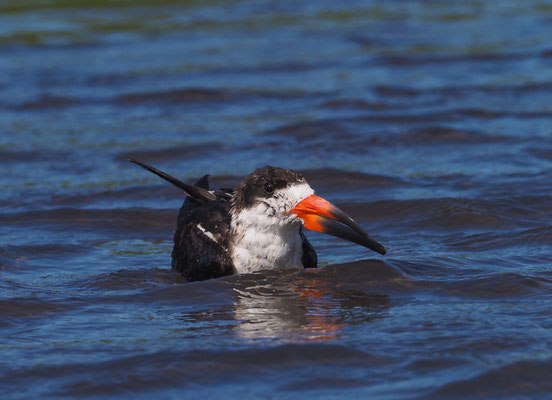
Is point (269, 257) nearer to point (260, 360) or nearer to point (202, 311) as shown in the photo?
point (202, 311)

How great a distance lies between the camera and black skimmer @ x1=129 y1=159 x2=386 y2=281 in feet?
22.7

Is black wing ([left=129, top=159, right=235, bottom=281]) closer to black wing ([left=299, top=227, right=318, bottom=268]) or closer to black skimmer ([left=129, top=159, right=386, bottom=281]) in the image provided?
black skimmer ([left=129, top=159, right=386, bottom=281])

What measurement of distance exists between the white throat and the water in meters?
0.14

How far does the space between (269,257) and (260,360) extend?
4.68 ft

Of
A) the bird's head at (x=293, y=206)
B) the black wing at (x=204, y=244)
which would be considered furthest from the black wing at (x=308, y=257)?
the black wing at (x=204, y=244)

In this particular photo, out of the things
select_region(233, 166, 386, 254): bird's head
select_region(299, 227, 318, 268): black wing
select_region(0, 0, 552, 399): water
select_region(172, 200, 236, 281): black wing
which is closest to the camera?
select_region(0, 0, 552, 399): water

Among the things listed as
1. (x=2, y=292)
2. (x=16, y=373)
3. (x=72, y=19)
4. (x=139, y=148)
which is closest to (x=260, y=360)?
(x=16, y=373)

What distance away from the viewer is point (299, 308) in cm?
661

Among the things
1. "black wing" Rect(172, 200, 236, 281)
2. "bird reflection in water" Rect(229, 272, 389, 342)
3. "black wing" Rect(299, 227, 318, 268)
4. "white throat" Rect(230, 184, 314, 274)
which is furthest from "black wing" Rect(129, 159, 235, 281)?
"black wing" Rect(299, 227, 318, 268)

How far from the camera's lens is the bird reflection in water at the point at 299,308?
6113 millimetres

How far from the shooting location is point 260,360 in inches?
223

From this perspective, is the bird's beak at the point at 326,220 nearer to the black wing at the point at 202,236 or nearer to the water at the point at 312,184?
the water at the point at 312,184

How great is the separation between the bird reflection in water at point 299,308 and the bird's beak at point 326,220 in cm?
36

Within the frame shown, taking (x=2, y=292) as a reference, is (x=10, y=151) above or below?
above
